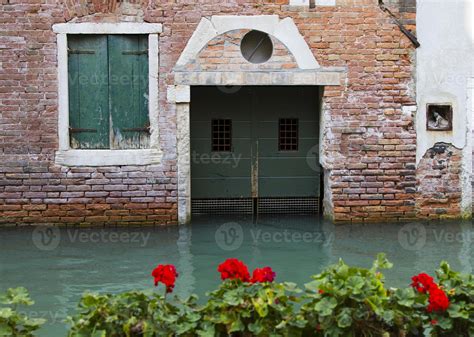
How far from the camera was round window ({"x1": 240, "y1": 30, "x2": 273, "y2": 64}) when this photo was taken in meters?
9.10

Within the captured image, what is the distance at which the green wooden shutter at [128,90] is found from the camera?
892cm

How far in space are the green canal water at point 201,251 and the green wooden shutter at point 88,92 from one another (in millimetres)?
1144

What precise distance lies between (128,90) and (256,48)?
1.65m

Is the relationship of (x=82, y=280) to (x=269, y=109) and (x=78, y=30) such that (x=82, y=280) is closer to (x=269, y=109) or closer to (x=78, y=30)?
(x=78, y=30)

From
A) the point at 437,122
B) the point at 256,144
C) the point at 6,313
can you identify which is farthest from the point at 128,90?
the point at 6,313

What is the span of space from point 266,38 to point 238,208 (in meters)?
2.48

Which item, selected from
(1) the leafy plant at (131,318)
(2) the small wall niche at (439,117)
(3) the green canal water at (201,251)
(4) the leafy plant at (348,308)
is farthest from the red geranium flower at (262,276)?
(2) the small wall niche at (439,117)

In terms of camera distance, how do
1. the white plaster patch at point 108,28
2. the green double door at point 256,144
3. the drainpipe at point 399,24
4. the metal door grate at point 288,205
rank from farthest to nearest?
1. the metal door grate at point 288,205
2. the green double door at point 256,144
3. the drainpipe at point 399,24
4. the white plaster patch at point 108,28

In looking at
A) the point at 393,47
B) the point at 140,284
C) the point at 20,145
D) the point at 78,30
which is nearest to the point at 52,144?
the point at 20,145

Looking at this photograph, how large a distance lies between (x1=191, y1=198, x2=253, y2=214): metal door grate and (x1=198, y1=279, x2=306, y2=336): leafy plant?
21.1 feet

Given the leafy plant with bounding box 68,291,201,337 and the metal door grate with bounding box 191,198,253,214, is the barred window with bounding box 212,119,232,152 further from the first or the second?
the leafy plant with bounding box 68,291,201,337

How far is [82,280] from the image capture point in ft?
21.3

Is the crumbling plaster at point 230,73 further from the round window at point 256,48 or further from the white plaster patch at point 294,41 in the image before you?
the round window at point 256,48

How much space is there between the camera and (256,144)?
10.2m
